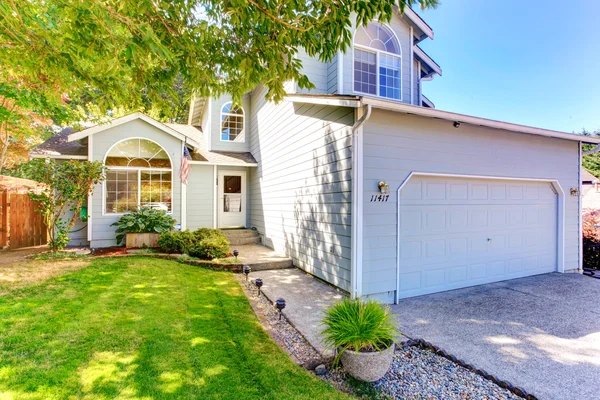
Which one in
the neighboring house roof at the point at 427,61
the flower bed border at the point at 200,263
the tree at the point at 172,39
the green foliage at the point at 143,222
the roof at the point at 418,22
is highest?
the roof at the point at 418,22

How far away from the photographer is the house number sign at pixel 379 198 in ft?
16.6

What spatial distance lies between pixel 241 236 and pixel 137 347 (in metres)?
6.89

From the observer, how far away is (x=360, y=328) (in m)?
2.96

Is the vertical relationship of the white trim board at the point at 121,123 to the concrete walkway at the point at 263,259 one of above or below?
above

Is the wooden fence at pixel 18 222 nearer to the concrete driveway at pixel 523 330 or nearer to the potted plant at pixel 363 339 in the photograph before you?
the potted plant at pixel 363 339

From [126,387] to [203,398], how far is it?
785mm

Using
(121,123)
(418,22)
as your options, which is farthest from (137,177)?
(418,22)

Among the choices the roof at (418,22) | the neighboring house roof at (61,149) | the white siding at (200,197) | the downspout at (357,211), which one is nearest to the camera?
the downspout at (357,211)

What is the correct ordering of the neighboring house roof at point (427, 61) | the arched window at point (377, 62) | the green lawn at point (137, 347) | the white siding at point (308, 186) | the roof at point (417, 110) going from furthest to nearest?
the neighboring house roof at point (427, 61) → the arched window at point (377, 62) → the white siding at point (308, 186) → the roof at point (417, 110) → the green lawn at point (137, 347)

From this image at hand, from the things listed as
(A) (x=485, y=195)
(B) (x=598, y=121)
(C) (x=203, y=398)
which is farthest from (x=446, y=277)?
(B) (x=598, y=121)

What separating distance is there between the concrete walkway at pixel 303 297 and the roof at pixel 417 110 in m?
3.46

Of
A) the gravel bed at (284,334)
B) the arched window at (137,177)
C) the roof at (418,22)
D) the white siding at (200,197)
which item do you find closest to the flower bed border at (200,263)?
the gravel bed at (284,334)

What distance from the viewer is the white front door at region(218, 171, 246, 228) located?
36.4 ft

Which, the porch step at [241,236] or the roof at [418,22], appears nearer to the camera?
the roof at [418,22]
